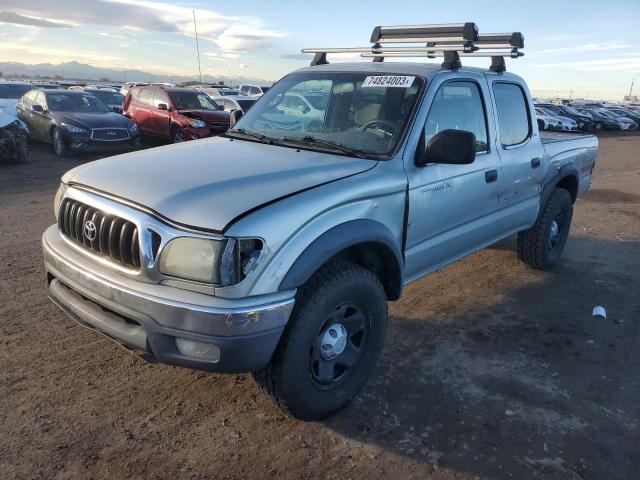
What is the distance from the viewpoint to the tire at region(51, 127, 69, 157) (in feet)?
39.8

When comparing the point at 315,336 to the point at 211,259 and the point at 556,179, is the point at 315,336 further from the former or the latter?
the point at 556,179

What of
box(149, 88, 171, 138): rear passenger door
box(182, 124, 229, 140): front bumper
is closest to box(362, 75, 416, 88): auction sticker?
box(182, 124, 229, 140): front bumper

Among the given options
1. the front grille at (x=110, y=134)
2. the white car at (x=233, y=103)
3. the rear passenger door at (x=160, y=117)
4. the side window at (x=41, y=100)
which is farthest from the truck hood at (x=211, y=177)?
the white car at (x=233, y=103)

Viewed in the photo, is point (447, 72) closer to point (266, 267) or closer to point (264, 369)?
point (266, 267)

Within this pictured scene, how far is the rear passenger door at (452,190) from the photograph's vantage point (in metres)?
3.42

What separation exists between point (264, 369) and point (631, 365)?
271 centimetres

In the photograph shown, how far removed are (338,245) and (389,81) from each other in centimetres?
147

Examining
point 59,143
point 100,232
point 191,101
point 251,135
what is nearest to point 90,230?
point 100,232

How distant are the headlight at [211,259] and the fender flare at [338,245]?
8.0 inches

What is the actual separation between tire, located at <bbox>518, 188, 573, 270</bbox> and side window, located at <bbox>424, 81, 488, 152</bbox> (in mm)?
1676

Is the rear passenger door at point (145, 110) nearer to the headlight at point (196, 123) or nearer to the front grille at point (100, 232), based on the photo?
the headlight at point (196, 123)

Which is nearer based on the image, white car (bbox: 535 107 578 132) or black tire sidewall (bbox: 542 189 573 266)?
black tire sidewall (bbox: 542 189 573 266)

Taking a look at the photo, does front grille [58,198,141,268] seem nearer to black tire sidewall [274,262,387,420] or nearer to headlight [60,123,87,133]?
black tire sidewall [274,262,387,420]

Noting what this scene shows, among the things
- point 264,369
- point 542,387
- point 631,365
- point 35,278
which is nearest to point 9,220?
point 35,278
